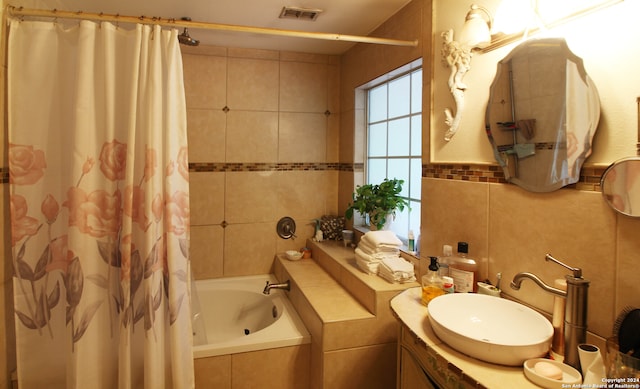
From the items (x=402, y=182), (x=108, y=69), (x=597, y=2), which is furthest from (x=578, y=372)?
(x=108, y=69)

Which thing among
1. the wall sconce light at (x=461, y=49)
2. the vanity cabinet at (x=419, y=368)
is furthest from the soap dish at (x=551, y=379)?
the wall sconce light at (x=461, y=49)

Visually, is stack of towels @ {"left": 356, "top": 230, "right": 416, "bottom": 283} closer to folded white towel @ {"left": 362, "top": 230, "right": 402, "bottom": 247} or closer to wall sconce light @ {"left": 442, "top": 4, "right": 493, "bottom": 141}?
folded white towel @ {"left": 362, "top": 230, "right": 402, "bottom": 247}

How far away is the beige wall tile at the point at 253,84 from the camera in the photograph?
285 cm

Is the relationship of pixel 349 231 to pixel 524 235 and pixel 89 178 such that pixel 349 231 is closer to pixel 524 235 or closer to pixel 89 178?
pixel 524 235

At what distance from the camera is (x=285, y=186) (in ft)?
9.89

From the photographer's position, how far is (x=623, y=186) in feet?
3.27

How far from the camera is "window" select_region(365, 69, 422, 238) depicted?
2.25 m

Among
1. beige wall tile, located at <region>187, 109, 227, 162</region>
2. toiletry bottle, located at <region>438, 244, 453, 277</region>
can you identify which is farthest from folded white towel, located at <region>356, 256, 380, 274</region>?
beige wall tile, located at <region>187, 109, 227, 162</region>

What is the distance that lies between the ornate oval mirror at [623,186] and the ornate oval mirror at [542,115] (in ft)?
0.32

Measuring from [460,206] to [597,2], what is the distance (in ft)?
2.82

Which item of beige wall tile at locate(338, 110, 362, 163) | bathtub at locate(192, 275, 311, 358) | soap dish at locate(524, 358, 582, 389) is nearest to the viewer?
soap dish at locate(524, 358, 582, 389)

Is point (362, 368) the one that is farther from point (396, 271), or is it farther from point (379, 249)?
point (379, 249)

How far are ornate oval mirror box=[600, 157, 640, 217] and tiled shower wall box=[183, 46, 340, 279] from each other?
7.28ft

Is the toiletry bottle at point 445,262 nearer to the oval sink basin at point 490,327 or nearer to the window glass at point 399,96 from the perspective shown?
the oval sink basin at point 490,327
